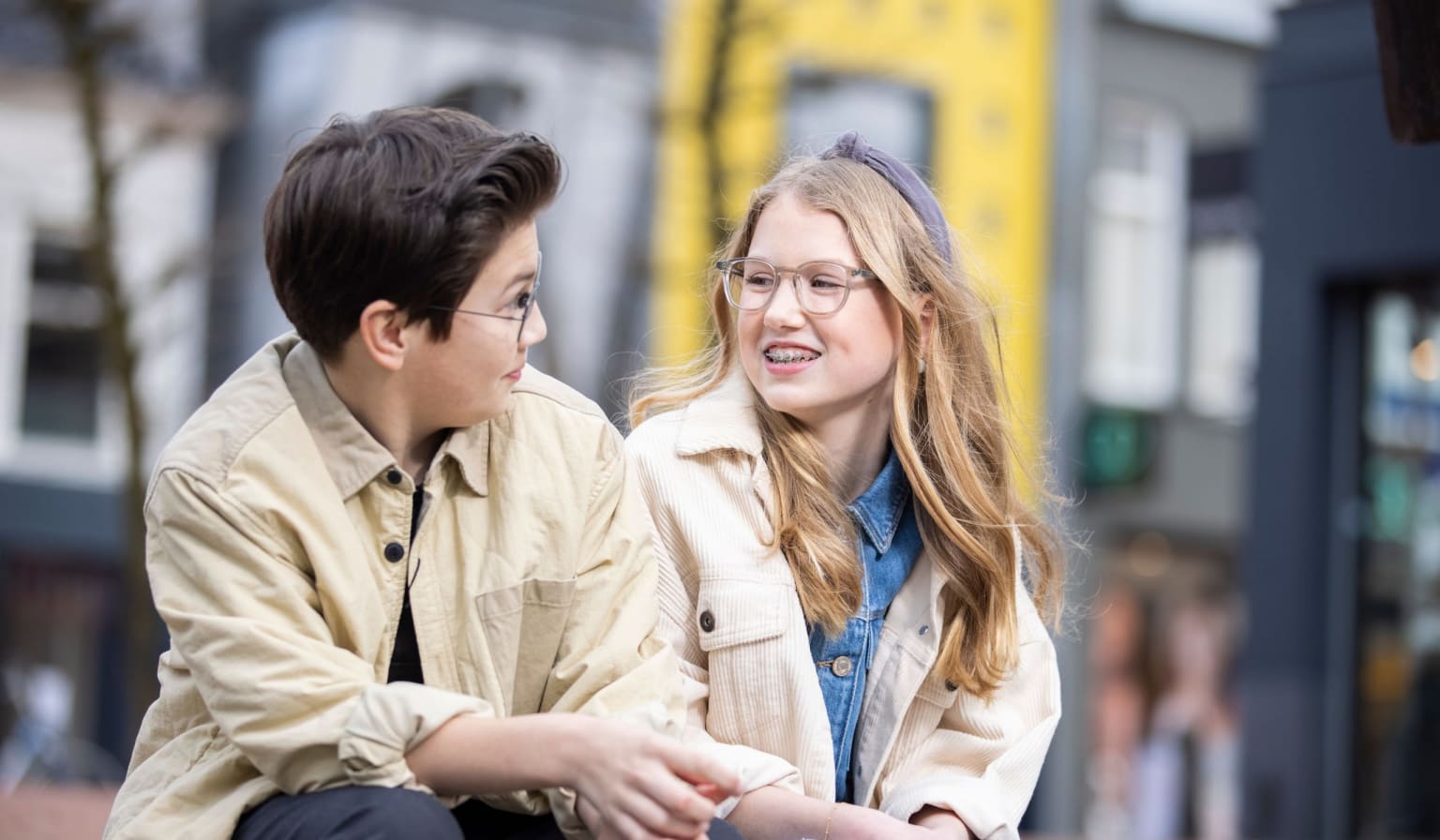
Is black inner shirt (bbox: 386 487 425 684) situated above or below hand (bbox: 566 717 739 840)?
above

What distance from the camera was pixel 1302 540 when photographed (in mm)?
8484

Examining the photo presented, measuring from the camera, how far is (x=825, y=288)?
3.14 meters

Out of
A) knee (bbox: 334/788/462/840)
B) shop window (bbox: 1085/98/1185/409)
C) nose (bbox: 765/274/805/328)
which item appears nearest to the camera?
knee (bbox: 334/788/462/840)

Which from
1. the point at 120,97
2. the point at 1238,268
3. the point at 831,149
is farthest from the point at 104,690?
the point at 831,149

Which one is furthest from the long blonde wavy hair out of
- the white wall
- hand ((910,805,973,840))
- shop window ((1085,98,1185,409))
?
shop window ((1085,98,1185,409))

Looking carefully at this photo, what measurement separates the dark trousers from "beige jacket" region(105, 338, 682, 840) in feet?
0.08

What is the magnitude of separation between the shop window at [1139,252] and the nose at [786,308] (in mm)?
15044

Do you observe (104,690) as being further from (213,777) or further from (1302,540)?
(213,777)

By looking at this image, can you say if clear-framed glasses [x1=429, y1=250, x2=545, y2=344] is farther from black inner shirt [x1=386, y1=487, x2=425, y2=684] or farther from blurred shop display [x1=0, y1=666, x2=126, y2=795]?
blurred shop display [x1=0, y1=666, x2=126, y2=795]

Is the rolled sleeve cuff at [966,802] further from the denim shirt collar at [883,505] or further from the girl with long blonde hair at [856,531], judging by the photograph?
the denim shirt collar at [883,505]

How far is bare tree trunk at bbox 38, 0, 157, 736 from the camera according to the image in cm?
927

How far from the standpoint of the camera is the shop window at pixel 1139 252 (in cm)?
1789

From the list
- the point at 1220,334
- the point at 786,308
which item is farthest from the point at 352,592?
the point at 1220,334

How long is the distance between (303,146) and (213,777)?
0.84m
